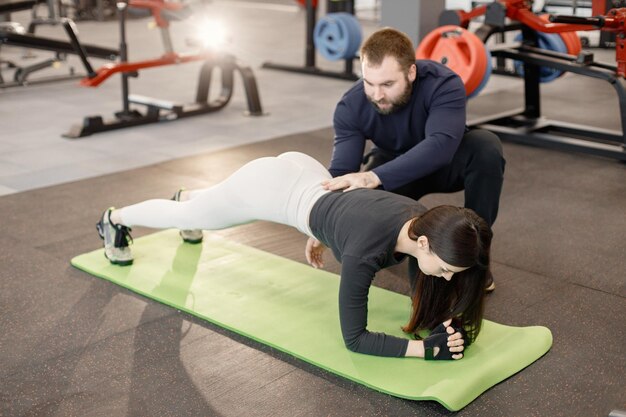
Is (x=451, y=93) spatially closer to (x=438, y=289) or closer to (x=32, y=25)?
(x=438, y=289)

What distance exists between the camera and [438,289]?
2195mm

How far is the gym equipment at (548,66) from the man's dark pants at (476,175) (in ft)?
5.09

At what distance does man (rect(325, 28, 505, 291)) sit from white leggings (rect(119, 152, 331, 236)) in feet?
0.57

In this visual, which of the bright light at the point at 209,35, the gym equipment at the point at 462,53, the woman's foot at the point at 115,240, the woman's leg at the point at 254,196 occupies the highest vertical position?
the bright light at the point at 209,35

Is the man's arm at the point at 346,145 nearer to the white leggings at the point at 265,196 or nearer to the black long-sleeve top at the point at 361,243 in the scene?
the white leggings at the point at 265,196

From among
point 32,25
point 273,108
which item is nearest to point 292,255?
point 273,108

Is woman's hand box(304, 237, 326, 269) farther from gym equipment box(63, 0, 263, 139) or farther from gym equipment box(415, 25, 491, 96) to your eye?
gym equipment box(63, 0, 263, 139)

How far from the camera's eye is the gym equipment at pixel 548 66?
13.6 feet

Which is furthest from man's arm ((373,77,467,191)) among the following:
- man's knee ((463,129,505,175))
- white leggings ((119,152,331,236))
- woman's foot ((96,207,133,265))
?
woman's foot ((96,207,133,265))

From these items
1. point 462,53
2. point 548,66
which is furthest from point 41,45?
point 548,66

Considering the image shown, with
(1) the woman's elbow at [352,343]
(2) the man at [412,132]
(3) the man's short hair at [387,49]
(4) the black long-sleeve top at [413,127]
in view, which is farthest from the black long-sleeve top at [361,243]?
(3) the man's short hair at [387,49]

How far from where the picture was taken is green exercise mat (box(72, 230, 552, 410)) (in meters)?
2.13

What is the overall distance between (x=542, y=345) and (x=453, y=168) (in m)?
0.77

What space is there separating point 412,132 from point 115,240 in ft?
3.72
